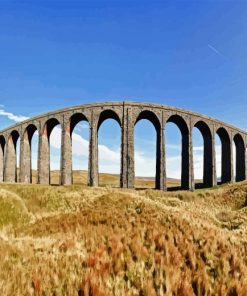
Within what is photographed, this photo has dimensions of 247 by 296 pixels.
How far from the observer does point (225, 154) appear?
54281 mm

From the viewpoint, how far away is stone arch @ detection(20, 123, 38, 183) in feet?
168

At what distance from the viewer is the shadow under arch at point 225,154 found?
174 feet

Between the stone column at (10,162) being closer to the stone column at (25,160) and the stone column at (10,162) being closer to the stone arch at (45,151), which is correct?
the stone column at (25,160)

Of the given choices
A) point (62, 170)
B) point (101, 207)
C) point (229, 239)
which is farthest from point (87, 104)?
point (229, 239)

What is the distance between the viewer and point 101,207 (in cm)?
1229

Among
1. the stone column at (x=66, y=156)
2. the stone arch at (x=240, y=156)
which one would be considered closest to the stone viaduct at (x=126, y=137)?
the stone column at (x=66, y=156)

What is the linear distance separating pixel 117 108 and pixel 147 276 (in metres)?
41.0

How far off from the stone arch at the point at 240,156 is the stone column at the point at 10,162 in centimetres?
4374

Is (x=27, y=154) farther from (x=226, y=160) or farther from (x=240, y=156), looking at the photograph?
(x=240, y=156)

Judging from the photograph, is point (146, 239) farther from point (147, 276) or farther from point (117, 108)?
point (117, 108)

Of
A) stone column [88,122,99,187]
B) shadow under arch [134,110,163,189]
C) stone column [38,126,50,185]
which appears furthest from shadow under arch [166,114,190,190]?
stone column [38,126,50,185]

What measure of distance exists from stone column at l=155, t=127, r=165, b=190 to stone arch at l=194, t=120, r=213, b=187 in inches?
342

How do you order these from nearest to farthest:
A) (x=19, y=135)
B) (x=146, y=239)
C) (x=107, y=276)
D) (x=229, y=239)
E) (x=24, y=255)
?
(x=107, y=276)
(x=24, y=255)
(x=146, y=239)
(x=229, y=239)
(x=19, y=135)

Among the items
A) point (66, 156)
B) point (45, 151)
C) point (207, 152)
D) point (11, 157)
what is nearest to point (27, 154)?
point (45, 151)
